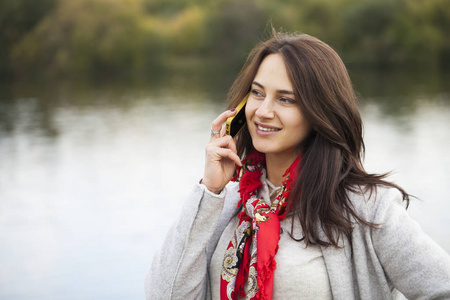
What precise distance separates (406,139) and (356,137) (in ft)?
32.1

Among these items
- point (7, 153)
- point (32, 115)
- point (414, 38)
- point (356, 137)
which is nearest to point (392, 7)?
point (414, 38)

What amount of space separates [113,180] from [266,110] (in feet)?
23.7

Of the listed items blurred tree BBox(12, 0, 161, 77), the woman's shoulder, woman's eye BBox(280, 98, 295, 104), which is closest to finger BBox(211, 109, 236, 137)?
woman's eye BBox(280, 98, 295, 104)

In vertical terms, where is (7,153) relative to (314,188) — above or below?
above

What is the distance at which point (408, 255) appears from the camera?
193 centimetres

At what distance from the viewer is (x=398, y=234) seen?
1.95 meters

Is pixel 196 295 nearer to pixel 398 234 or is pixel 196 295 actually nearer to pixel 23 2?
pixel 398 234

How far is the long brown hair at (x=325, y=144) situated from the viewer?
208 centimetres

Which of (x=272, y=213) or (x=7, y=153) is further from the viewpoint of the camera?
(x=7, y=153)

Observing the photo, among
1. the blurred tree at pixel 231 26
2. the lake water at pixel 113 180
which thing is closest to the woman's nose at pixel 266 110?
the lake water at pixel 113 180

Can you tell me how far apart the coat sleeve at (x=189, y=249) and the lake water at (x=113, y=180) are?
165 cm

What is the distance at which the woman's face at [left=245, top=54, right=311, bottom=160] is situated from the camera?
2182 mm

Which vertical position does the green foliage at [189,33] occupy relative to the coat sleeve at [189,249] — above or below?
above

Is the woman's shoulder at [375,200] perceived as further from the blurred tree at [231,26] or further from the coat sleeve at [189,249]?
the blurred tree at [231,26]
